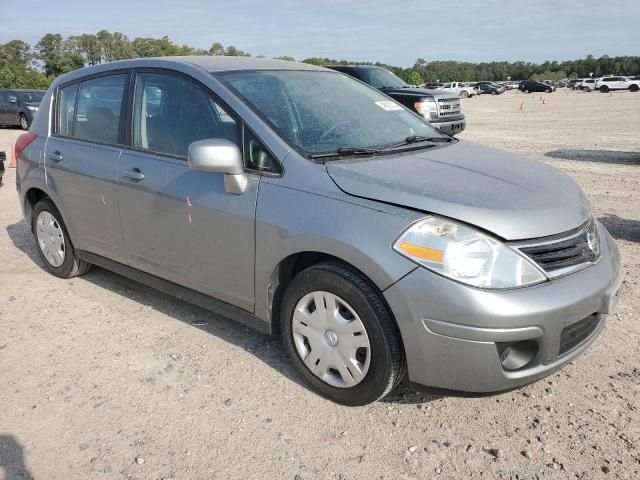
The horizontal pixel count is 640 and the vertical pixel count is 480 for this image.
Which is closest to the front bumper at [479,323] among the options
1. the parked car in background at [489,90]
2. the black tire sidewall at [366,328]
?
the black tire sidewall at [366,328]

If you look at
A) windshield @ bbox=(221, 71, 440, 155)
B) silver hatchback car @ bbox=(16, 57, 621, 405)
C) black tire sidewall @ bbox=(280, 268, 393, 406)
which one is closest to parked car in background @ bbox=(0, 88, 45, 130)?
silver hatchback car @ bbox=(16, 57, 621, 405)

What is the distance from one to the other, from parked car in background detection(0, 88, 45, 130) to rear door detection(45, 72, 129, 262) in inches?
698

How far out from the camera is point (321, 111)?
3.45m

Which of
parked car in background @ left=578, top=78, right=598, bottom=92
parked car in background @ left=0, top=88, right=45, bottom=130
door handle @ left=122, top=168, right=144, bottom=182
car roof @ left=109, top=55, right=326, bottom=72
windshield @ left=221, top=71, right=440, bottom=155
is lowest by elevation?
parked car in background @ left=578, top=78, right=598, bottom=92

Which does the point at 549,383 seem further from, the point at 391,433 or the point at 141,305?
the point at 141,305

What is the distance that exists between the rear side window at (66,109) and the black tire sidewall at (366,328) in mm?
2609

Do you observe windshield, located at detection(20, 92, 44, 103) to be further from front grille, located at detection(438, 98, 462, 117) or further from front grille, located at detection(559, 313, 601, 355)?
front grille, located at detection(559, 313, 601, 355)

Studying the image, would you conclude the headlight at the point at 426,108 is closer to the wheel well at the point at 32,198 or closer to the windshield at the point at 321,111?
the windshield at the point at 321,111

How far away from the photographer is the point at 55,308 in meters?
4.25

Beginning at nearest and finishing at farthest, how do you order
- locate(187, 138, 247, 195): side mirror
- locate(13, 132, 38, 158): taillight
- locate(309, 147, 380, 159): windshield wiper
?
locate(187, 138, 247, 195): side mirror
locate(309, 147, 380, 159): windshield wiper
locate(13, 132, 38, 158): taillight

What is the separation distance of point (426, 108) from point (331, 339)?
10471 mm

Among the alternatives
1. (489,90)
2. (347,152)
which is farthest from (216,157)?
(489,90)

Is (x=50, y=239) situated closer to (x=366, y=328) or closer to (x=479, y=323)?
(x=366, y=328)

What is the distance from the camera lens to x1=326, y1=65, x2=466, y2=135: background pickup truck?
41.1 feet
